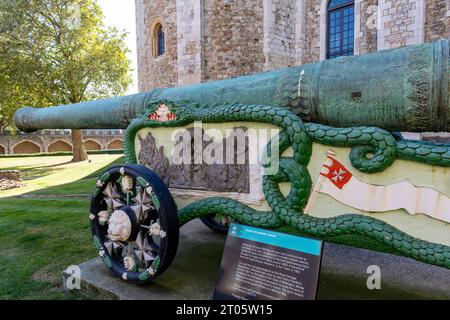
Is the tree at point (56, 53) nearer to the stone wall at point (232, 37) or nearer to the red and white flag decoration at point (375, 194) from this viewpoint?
the stone wall at point (232, 37)

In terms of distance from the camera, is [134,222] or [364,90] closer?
[364,90]

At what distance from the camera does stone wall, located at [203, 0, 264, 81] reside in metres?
13.6

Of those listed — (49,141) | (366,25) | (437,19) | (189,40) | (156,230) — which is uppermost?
(189,40)

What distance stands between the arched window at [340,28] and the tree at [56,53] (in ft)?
36.2

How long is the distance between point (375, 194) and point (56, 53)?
1911 cm

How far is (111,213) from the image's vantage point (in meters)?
2.83

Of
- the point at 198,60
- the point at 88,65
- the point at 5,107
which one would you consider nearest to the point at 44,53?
the point at 88,65

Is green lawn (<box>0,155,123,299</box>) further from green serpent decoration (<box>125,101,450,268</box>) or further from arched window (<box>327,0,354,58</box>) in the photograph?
arched window (<box>327,0,354,58</box>)

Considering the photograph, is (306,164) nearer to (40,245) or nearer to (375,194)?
(375,194)

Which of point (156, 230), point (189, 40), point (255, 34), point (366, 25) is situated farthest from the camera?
point (189, 40)

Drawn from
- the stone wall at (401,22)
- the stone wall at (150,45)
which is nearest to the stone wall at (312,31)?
the stone wall at (401,22)

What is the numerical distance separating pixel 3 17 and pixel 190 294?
18.9 metres

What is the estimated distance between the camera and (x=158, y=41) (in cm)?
1669

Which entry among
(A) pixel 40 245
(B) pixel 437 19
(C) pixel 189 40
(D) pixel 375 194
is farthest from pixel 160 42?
(D) pixel 375 194
